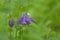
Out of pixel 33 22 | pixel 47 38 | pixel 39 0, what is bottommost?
pixel 47 38

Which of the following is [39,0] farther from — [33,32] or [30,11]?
[33,32]

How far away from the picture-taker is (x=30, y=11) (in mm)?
1194

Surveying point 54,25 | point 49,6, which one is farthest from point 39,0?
point 54,25

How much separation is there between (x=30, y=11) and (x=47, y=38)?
0.23 metres

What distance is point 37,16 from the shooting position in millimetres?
1195

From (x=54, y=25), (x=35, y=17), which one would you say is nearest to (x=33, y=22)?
(x=35, y=17)

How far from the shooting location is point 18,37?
120 centimetres

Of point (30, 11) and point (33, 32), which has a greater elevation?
point (30, 11)

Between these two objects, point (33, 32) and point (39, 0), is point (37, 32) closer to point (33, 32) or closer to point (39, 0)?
point (33, 32)

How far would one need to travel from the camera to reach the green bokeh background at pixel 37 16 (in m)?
1.17

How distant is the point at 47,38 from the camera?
1174 millimetres

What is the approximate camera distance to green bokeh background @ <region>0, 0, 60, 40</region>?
117 centimetres

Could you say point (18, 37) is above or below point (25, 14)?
below

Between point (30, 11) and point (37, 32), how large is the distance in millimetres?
158
